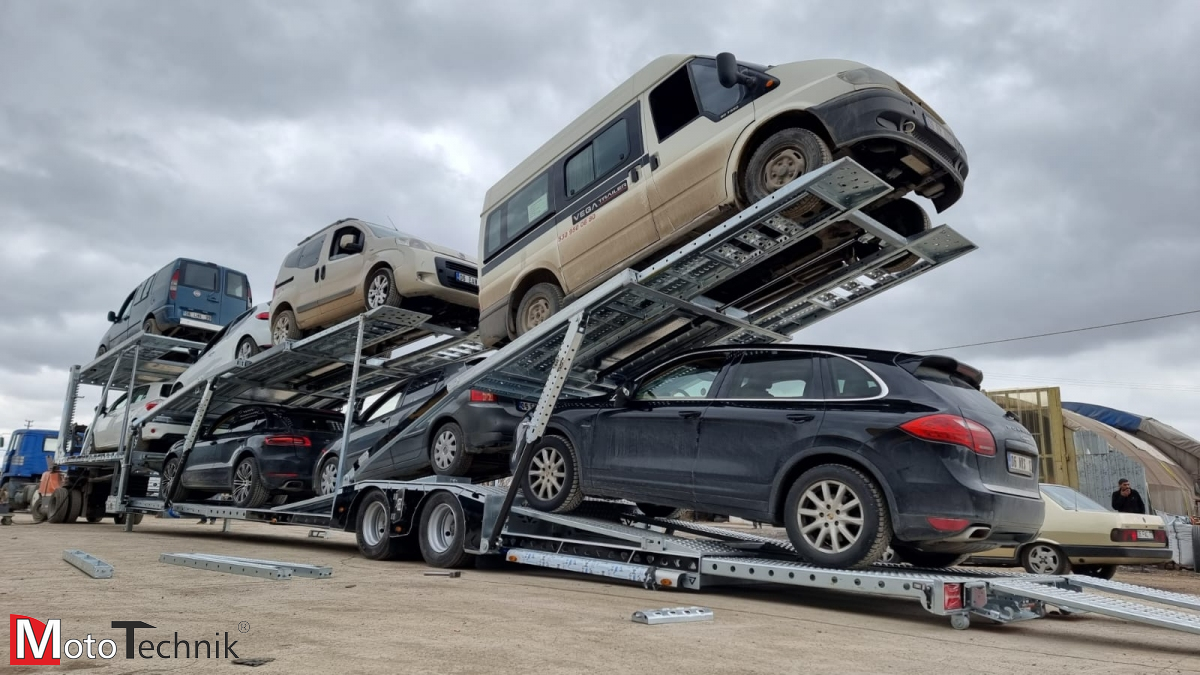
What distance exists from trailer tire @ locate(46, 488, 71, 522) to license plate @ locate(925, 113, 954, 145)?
1675 cm

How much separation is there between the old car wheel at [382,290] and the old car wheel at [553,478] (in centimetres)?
327

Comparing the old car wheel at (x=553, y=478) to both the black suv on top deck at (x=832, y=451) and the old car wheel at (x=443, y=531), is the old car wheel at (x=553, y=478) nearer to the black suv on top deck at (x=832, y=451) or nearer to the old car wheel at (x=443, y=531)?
the black suv on top deck at (x=832, y=451)

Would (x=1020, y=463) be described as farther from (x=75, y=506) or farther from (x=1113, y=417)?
(x=1113, y=417)

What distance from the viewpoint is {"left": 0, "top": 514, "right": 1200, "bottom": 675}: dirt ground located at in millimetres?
3312

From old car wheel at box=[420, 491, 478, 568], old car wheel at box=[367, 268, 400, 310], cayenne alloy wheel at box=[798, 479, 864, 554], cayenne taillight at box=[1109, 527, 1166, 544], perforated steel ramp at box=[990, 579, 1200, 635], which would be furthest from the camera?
old car wheel at box=[367, 268, 400, 310]

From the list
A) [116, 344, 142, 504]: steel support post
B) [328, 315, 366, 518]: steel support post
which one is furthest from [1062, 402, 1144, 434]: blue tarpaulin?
[116, 344, 142, 504]: steel support post

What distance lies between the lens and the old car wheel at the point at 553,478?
6.49 m

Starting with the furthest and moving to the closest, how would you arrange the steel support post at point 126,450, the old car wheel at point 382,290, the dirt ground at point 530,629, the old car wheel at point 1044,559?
the steel support post at point 126,450 → the old car wheel at point 382,290 → the old car wheel at point 1044,559 → the dirt ground at point 530,629

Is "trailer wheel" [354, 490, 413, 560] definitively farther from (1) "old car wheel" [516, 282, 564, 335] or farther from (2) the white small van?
(1) "old car wheel" [516, 282, 564, 335]

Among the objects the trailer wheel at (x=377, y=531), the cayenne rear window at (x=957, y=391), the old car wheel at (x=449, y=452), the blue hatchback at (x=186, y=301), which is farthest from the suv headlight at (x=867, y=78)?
the blue hatchback at (x=186, y=301)

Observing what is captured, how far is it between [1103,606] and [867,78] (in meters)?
3.32

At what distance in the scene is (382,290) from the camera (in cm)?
941

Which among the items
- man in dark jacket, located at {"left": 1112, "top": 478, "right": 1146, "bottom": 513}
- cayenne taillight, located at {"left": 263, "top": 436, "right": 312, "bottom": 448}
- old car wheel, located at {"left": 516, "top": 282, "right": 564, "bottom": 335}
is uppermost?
old car wheel, located at {"left": 516, "top": 282, "right": 564, "bottom": 335}

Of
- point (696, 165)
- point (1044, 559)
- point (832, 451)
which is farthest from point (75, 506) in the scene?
point (1044, 559)
